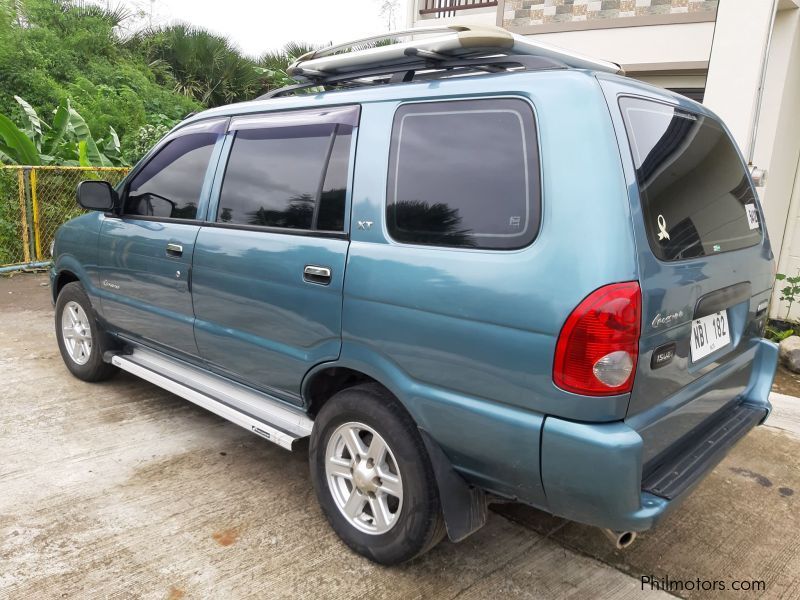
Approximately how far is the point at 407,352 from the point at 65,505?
6.33 feet

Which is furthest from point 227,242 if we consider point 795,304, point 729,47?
point 795,304

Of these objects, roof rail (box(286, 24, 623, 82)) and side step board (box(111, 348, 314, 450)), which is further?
side step board (box(111, 348, 314, 450))

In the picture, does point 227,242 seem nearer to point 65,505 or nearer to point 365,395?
point 365,395

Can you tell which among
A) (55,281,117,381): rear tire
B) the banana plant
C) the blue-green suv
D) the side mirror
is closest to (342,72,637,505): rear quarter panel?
the blue-green suv

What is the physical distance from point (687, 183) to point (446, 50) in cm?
110

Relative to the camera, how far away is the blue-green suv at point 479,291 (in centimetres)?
205

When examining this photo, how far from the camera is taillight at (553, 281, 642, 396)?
198 centimetres

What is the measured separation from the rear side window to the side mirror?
7.54 ft

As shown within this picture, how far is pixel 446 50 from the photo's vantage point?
262 cm

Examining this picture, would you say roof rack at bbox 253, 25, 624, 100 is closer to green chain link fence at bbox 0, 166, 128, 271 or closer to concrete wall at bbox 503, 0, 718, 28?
concrete wall at bbox 503, 0, 718, 28

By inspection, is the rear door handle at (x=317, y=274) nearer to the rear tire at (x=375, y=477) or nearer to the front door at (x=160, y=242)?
the rear tire at (x=375, y=477)

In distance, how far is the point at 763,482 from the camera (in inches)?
141

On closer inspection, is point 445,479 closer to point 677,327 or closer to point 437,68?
point 677,327

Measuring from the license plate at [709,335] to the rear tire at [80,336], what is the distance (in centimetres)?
373
